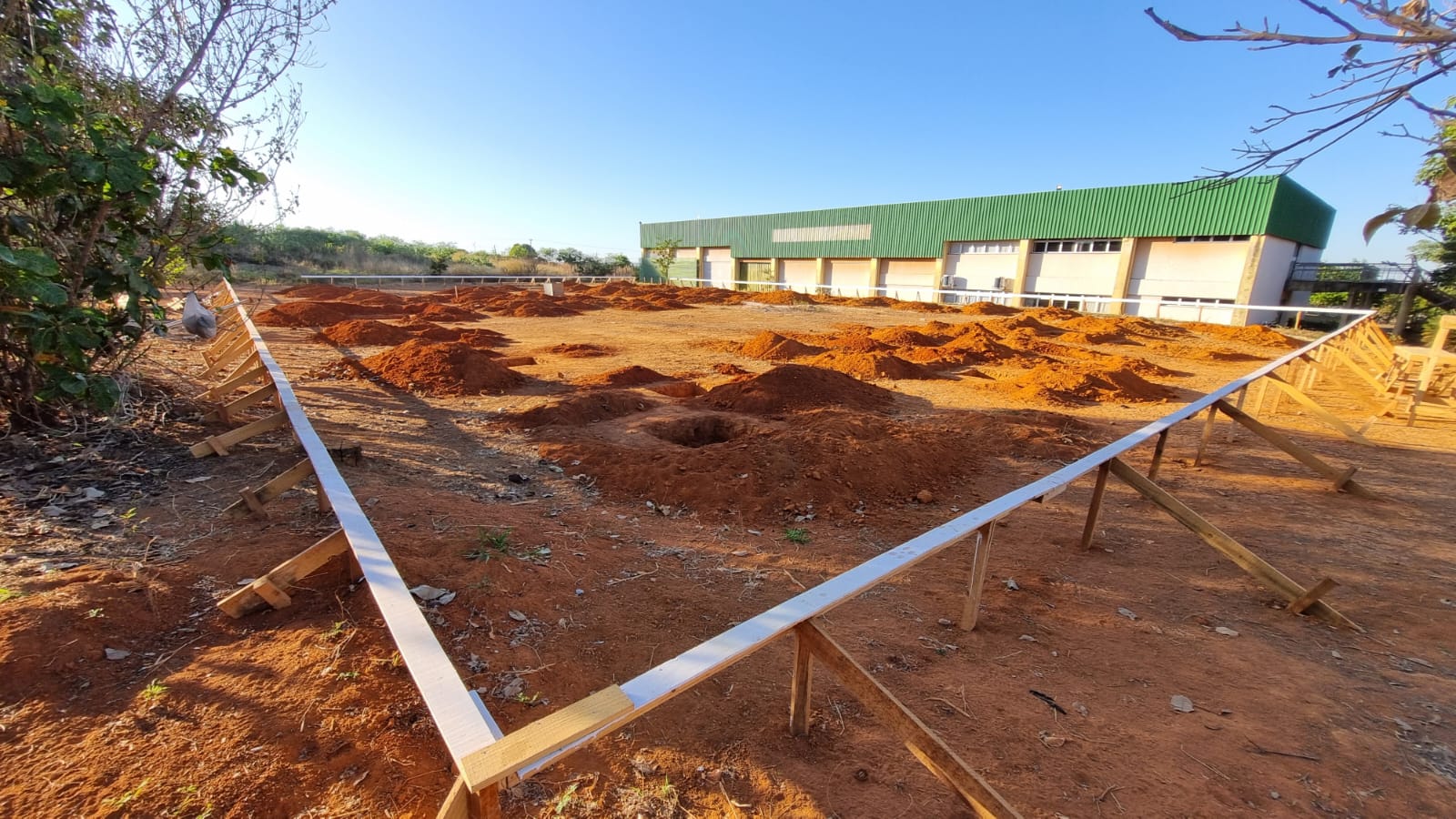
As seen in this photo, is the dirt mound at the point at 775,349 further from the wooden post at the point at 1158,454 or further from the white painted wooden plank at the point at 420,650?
the white painted wooden plank at the point at 420,650

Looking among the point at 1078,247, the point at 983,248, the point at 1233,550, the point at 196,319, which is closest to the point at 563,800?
the point at 1233,550

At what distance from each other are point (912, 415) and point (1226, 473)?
134 inches

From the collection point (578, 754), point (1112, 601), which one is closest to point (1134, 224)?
point (1112, 601)

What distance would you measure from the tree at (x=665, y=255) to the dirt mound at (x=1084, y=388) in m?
41.2

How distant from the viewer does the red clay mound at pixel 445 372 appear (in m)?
8.67

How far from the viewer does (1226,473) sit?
6016 mm

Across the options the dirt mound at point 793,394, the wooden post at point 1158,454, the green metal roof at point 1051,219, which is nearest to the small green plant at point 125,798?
the dirt mound at point 793,394

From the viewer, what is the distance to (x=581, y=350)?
12.7 metres

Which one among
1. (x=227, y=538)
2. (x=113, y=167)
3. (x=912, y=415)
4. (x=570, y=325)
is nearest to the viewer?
(x=227, y=538)

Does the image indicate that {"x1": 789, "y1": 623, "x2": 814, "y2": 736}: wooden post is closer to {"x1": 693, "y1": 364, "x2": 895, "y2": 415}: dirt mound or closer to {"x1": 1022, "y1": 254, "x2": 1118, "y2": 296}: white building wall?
{"x1": 693, "y1": 364, "x2": 895, "y2": 415}: dirt mound

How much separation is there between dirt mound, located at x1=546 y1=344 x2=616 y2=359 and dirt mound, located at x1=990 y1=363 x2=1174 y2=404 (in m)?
8.03

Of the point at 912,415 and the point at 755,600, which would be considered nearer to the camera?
the point at 755,600

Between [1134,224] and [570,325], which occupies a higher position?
[1134,224]

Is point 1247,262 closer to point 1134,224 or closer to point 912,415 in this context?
point 1134,224
